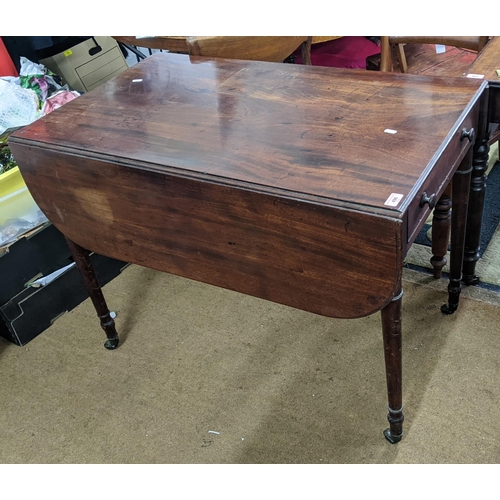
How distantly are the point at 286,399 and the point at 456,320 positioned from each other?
544mm

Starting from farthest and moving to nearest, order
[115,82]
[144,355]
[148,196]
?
1. [144,355]
2. [115,82]
3. [148,196]

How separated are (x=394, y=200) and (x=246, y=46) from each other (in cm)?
115

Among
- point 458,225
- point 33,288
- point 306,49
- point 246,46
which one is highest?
point 246,46

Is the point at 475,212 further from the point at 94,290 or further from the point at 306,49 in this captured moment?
the point at 94,290

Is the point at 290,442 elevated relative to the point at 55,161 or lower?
lower

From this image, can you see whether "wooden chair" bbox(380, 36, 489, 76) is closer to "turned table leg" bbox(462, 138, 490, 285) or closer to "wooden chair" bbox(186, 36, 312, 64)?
"wooden chair" bbox(186, 36, 312, 64)

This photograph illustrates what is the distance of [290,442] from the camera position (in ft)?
5.05

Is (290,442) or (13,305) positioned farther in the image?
(13,305)

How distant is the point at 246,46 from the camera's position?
80.6 inches

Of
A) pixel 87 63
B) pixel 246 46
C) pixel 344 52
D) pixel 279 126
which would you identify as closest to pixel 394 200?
pixel 279 126

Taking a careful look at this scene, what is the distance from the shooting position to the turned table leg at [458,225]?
5.01 feet

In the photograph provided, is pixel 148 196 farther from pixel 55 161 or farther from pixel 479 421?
pixel 479 421

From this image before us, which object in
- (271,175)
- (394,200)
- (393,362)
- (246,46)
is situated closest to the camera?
(394,200)
